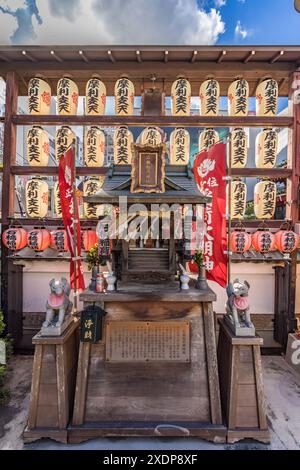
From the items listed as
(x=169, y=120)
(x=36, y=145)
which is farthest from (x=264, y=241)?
(x=36, y=145)

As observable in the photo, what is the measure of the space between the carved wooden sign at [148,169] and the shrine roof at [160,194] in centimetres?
18

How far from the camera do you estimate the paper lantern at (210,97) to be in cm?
934

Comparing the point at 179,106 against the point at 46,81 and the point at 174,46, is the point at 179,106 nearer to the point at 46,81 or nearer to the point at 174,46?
the point at 174,46

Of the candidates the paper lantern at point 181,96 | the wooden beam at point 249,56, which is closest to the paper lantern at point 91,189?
the paper lantern at point 181,96

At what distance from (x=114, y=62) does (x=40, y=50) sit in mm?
2802

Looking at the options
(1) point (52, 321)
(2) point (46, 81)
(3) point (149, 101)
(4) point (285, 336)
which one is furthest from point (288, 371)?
(2) point (46, 81)

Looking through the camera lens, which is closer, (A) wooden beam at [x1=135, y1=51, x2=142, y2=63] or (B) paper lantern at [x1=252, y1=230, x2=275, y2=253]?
(B) paper lantern at [x1=252, y1=230, x2=275, y2=253]

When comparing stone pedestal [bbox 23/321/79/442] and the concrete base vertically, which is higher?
the concrete base

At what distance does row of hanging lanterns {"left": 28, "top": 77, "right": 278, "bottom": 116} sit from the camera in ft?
30.5

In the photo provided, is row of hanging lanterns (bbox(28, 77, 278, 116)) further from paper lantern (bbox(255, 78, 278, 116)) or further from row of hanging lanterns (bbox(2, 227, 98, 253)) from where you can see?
row of hanging lanterns (bbox(2, 227, 98, 253))

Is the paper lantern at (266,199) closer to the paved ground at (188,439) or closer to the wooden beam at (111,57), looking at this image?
the paved ground at (188,439)

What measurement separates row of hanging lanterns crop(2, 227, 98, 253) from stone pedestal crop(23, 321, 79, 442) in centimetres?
401

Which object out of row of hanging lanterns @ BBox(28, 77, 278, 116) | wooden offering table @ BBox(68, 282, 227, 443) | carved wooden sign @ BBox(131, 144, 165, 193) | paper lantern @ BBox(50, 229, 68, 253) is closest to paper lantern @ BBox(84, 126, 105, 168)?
row of hanging lanterns @ BBox(28, 77, 278, 116)

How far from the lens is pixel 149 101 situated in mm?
9703
